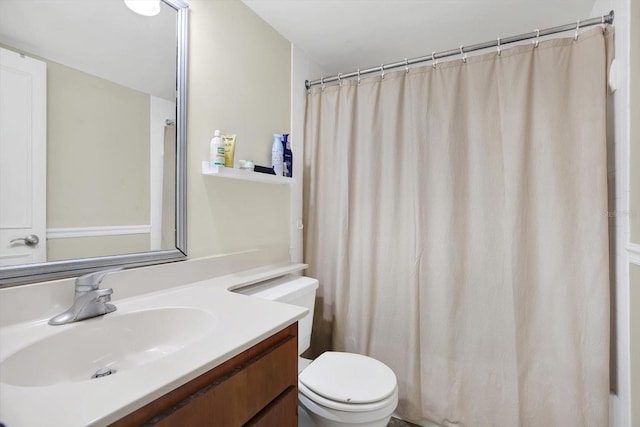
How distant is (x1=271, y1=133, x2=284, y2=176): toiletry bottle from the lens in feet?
5.43

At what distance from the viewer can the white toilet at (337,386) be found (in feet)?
3.87

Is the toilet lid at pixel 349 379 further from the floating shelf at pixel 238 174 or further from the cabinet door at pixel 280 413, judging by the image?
the floating shelf at pixel 238 174

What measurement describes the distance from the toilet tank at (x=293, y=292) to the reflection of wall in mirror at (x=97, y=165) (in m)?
0.50

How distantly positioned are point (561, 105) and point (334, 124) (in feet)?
3.64

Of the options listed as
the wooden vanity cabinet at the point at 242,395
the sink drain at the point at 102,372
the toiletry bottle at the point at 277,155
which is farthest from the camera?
the toiletry bottle at the point at 277,155

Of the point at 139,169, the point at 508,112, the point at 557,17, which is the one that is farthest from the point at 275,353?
the point at 557,17

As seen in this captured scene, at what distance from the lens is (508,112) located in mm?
1428

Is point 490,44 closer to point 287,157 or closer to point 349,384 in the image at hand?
point 287,157

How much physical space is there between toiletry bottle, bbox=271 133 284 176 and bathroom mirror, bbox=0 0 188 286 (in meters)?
0.52

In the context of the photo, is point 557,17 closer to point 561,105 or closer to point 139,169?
point 561,105

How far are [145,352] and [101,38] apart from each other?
1045mm
